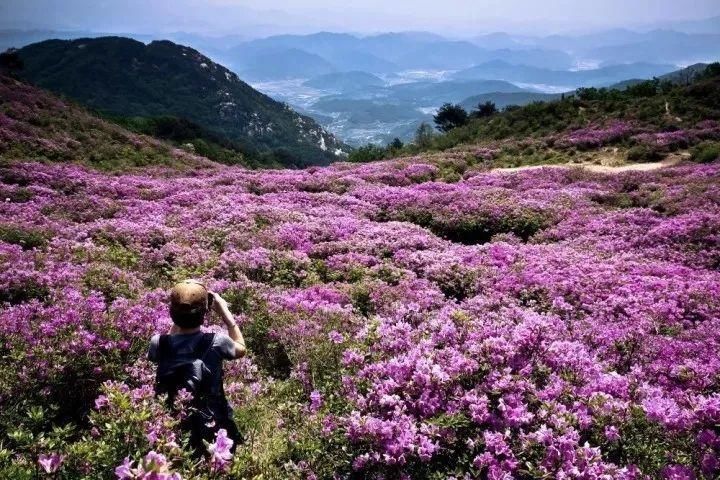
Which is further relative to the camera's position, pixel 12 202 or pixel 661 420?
pixel 12 202

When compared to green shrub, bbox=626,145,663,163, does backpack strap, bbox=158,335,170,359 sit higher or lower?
lower

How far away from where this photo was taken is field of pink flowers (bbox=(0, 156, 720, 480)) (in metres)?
4.64

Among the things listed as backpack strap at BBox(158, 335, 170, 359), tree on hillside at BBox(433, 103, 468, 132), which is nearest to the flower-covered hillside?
backpack strap at BBox(158, 335, 170, 359)

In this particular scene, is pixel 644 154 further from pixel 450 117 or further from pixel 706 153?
pixel 450 117

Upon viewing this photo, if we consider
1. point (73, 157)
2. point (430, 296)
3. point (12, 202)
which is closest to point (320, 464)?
point (430, 296)

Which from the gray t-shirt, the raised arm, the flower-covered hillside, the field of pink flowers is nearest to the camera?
the field of pink flowers

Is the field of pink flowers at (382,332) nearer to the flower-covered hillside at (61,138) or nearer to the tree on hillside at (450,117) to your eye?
the flower-covered hillside at (61,138)

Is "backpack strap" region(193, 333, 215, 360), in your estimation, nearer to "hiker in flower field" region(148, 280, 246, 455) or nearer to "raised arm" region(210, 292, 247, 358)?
"hiker in flower field" region(148, 280, 246, 455)

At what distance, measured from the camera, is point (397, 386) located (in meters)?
5.47

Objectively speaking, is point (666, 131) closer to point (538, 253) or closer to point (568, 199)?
point (568, 199)

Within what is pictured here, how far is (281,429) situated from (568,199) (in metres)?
16.8

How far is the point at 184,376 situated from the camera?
5.18 meters

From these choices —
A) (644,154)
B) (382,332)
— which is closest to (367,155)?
(644,154)

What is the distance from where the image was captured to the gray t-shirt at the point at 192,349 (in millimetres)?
5262
